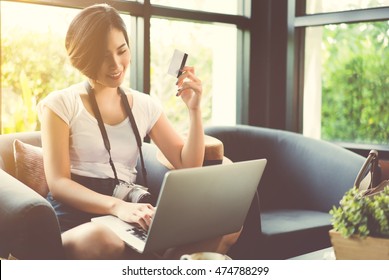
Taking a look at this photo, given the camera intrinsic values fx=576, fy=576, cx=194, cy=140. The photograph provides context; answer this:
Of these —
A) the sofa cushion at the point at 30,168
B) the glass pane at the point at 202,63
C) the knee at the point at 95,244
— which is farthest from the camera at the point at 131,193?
the glass pane at the point at 202,63

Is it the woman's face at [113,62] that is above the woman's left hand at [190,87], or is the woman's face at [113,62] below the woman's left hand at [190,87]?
above

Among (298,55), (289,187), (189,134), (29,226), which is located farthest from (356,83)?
(29,226)

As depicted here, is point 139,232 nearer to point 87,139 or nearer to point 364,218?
point 87,139

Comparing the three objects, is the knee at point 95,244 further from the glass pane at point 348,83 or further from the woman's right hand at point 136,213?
the glass pane at point 348,83

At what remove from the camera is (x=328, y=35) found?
3.50 m

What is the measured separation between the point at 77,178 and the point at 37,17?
110 cm

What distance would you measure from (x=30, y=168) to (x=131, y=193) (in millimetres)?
437

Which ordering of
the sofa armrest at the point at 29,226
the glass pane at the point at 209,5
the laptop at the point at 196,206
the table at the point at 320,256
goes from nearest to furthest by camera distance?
the laptop at the point at 196,206, the sofa armrest at the point at 29,226, the table at the point at 320,256, the glass pane at the point at 209,5

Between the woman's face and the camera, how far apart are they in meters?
0.37

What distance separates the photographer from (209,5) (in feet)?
11.4

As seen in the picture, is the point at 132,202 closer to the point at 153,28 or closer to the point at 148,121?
the point at 148,121

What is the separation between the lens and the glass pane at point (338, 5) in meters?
3.28

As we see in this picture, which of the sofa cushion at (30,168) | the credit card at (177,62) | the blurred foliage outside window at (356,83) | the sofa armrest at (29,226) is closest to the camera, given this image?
the sofa armrest at (29,226)

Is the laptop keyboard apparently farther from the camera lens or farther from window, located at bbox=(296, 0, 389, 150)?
window, located at bbox=(296, 0, 389, 150)
